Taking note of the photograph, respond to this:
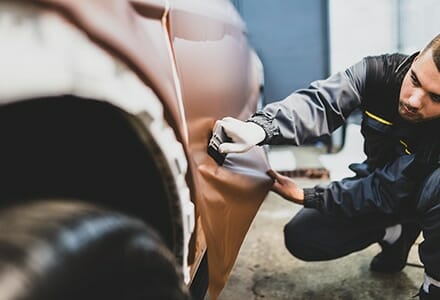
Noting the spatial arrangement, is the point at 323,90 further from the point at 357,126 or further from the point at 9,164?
the point at 357,126

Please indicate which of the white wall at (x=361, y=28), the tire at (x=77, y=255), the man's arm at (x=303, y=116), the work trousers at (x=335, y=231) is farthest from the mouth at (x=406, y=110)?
the white wall at (x=361, y=28)

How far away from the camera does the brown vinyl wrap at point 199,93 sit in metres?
0.44

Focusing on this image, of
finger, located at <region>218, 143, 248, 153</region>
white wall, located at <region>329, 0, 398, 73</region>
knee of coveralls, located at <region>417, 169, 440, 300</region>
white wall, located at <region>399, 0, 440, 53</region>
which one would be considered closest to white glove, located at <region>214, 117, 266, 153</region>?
finger, located at <region>218, 143, 248, 153</region>

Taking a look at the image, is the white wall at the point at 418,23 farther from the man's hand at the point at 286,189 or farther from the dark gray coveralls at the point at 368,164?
the man's hand at the point at 286,189

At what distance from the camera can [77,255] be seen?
0.39 meters

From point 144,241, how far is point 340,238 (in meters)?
0.93

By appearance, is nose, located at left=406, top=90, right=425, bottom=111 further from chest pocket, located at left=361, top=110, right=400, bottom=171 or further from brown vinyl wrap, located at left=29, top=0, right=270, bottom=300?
brown vinyl wrap, located at left=29, top=0, right=270, bottom=300

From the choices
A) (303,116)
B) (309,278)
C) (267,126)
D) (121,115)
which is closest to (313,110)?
(303,116)

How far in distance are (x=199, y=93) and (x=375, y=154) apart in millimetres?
693

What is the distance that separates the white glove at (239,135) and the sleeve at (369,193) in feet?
1.31

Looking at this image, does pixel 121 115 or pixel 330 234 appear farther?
pixel 330 234

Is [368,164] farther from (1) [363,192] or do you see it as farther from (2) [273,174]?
(2) [273,174]

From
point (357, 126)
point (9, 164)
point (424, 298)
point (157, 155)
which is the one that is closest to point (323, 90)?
point (424, 298)

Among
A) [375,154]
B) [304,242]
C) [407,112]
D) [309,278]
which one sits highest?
[407,112]
